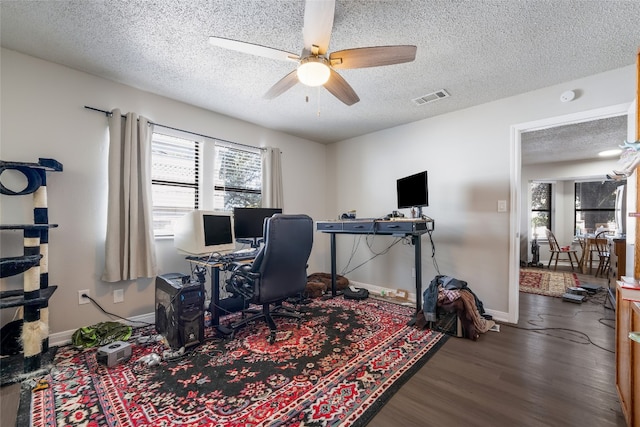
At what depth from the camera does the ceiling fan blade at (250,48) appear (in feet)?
5.27

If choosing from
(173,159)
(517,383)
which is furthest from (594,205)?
(173,159)

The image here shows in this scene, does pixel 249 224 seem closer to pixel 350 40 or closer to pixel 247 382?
pixel 247 382

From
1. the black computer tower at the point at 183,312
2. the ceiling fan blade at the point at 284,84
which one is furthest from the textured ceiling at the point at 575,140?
the black computer tower at the point at 183,312

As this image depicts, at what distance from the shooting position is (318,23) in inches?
56.7

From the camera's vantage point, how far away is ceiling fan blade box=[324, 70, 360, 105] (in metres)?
1.89

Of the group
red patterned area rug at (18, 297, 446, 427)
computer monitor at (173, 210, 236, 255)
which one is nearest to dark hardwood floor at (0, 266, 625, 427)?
red patterned area rug at (18, 297, 446, 427)

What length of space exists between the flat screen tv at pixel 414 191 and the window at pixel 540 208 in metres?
5.33

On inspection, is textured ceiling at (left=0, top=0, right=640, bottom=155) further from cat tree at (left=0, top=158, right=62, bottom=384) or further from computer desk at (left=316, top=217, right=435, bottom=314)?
computer desk at (left=316, top=217, right=435, bottom=314)

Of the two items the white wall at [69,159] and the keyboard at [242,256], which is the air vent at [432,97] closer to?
the keyboard at [242,256]

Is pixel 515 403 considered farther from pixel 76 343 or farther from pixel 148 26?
pixel 148 26

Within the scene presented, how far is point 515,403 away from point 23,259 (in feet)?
10.8

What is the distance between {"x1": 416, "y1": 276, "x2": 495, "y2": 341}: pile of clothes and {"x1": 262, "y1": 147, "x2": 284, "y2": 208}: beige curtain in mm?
2290

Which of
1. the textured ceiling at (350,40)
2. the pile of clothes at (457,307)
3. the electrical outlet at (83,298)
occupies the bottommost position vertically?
the pile of clothes at (457,307)

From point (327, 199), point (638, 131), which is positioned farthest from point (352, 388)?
point (327, 199)
